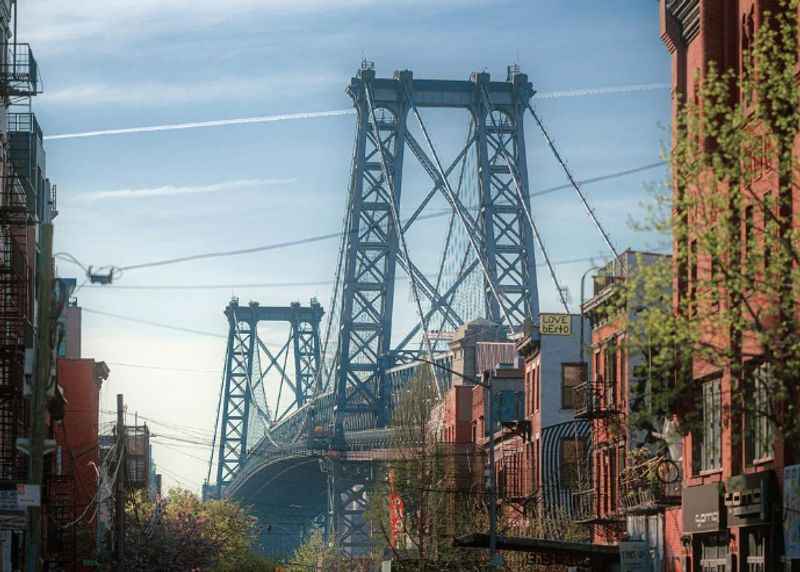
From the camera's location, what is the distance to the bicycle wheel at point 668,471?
194ft

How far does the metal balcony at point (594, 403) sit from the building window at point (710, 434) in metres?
14.7

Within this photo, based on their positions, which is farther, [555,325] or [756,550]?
[555,325]

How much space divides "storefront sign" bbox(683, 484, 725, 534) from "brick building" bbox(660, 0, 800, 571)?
26 mm

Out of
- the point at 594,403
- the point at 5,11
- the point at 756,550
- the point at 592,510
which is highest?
the point at 5,11

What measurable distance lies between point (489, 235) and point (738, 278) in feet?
427

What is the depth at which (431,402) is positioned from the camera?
116m

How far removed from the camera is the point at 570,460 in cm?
8631

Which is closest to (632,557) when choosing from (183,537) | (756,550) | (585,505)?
(756,550)

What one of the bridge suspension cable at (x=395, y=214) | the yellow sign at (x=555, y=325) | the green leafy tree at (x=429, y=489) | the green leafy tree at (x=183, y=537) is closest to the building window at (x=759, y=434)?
the green leafy tree at (x=183, y=537)

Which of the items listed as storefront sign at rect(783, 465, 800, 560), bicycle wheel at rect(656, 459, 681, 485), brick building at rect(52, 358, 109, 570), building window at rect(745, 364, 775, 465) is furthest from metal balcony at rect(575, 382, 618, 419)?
brick building at rect(52, 358, 109, 570)

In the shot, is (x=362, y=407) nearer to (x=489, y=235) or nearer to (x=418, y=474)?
(x=489, y=235)

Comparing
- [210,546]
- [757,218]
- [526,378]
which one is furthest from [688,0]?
[210,546]

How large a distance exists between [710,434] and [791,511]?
9806 mm

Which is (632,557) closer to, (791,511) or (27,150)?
(791,511)
